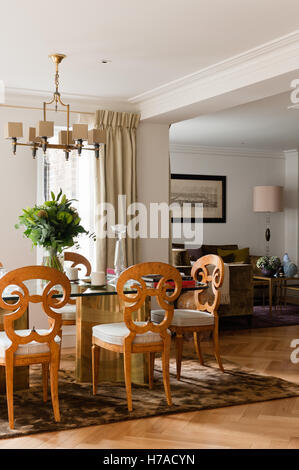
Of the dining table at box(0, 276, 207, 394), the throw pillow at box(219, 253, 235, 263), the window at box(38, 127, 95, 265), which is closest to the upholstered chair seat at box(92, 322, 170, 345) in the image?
the dining table at box(0, 276, 207, 394)

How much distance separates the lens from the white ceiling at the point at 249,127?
691 cm

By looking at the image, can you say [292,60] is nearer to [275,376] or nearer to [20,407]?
[275,376]

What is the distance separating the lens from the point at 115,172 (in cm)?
643

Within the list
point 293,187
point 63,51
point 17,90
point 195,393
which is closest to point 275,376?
point 195,393

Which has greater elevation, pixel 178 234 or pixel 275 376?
pixel 178 234

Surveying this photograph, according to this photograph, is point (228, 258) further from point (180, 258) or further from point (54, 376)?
point (54, 376)

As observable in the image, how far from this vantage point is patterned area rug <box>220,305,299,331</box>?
24.2 feet

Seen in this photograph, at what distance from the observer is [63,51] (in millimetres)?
4645

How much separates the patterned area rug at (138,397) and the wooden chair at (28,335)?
140 mm

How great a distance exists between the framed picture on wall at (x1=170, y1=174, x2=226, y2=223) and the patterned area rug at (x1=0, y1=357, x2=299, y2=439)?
504 centimetres

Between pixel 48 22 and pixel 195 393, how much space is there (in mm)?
2798

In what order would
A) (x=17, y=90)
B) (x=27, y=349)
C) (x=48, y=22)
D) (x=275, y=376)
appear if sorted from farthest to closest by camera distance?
(x=17, y=90)
(x=275, y=376)
(x=48, y=22)
(x=27, y=349)
